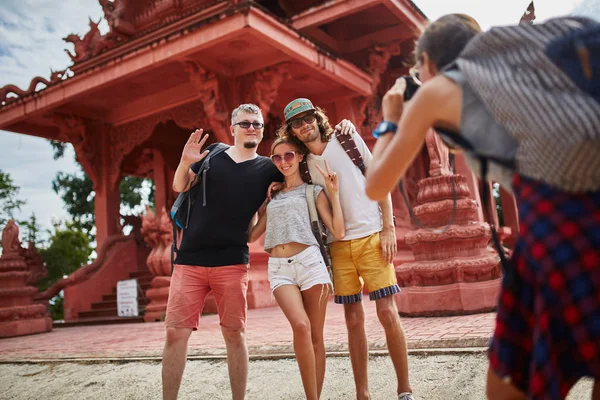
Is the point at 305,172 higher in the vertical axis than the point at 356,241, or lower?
higher

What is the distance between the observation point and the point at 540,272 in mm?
1180

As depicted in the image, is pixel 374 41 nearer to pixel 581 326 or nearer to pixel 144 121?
pixel 144 121

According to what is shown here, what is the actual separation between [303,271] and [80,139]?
941cm

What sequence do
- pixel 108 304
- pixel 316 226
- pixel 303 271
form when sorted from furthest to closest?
1. pixel 108 304
2. pixel 316 226
3. pixel 303 271

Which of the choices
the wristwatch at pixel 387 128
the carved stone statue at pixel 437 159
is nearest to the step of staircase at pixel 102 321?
the carved stone statue at pixel 437 159

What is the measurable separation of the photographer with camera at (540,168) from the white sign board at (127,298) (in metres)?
8.25

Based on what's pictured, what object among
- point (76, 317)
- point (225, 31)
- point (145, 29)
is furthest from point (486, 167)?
point (145, 29)

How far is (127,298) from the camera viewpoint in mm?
8969

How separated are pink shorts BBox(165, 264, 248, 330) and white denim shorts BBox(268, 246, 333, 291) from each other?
0.94 feet

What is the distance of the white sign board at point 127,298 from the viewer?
8852 mm

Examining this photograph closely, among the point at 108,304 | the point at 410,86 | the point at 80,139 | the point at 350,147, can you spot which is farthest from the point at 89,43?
the point at 410,86

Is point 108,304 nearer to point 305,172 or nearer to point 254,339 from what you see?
point 254,339

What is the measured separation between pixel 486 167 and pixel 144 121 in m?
10.1

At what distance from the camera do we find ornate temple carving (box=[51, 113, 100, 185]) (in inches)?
418
